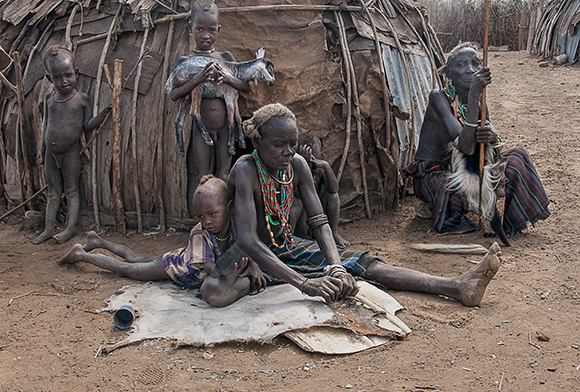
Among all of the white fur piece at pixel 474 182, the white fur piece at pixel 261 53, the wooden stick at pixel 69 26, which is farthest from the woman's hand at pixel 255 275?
the wooden stick at pixel 69 26

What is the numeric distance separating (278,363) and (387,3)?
3.99 metres

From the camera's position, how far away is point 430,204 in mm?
4340

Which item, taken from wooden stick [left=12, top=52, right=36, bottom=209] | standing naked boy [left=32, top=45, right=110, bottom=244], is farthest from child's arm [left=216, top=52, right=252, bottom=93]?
wooden stick [left=12, top=52, right=36, bottom=209]

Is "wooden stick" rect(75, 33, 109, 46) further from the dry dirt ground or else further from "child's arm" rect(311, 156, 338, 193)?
"child's arm" rect(311, 156, 338, 193)

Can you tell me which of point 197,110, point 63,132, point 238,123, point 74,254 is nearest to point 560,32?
point 238,123

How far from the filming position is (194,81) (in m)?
3.54

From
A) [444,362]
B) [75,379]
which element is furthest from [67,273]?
[444,362]

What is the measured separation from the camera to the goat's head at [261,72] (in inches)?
144

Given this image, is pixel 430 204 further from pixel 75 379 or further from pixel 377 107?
pixel 75 379

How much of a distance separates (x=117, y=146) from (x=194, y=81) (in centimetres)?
116

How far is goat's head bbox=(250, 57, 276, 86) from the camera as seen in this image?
3.65 metres

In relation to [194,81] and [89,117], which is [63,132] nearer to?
[89,117]

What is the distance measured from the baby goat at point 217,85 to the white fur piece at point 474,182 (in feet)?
5.79

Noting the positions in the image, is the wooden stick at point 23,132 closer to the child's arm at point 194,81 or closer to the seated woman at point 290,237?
the child's arm at point 194,81
